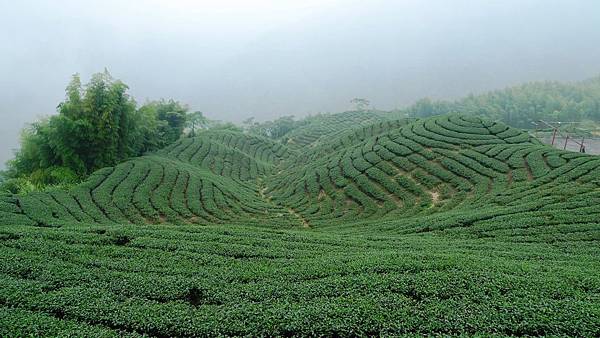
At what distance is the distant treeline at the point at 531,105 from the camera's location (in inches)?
2124

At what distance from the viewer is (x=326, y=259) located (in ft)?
29.4

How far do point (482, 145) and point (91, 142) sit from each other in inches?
1042

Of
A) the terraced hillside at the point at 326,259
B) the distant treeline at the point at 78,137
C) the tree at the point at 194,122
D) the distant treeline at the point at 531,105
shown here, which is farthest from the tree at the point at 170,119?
the distant treeline at the point at 531,105

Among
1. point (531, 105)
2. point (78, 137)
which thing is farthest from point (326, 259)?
point (531, 105)

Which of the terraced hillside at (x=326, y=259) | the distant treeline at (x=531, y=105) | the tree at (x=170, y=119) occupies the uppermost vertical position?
the distant treeline at (x=531, y=105)

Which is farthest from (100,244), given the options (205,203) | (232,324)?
(205,203)

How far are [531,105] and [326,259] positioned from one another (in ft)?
210

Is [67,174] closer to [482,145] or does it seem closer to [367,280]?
[367,280]

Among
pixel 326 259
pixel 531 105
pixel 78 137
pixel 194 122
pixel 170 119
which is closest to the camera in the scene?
pixel 326 259

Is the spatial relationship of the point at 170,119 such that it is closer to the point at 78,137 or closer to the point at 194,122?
the point at 194,122

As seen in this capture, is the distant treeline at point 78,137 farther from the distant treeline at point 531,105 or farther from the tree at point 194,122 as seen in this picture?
the distant treeline at point 531,105

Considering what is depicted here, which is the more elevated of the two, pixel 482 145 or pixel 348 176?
pixel 482 145

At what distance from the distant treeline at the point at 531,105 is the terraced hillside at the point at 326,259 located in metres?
43.4

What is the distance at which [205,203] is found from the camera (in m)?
19.6
